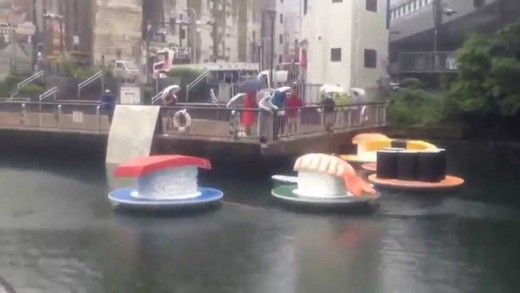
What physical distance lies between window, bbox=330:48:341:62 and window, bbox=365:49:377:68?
49.0 inches

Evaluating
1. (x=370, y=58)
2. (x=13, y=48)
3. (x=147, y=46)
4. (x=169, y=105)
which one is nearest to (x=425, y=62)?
(x=370, y=58)

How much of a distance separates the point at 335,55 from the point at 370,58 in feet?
5.33

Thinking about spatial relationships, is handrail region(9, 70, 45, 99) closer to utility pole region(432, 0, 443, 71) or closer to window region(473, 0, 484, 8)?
utility pole region(432, 0, 443, 71)

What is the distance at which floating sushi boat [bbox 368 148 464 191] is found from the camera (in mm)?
17656

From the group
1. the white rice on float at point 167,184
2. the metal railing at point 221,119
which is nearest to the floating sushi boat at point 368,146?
the metal railing at point 221,119

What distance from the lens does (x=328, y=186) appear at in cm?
1550

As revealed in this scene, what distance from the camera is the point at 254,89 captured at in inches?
896

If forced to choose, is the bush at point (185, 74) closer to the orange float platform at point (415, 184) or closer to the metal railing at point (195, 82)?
the metal railing at point (195, 82)

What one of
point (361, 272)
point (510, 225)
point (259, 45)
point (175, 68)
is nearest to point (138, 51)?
point (175, 68)

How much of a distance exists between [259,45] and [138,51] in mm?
10981

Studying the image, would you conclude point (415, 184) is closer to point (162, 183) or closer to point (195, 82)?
point (162, 183)

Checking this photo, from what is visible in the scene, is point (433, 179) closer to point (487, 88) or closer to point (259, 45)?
point (487, 88)

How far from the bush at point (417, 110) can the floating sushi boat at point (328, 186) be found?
12.7 meters

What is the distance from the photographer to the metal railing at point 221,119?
19.2m
